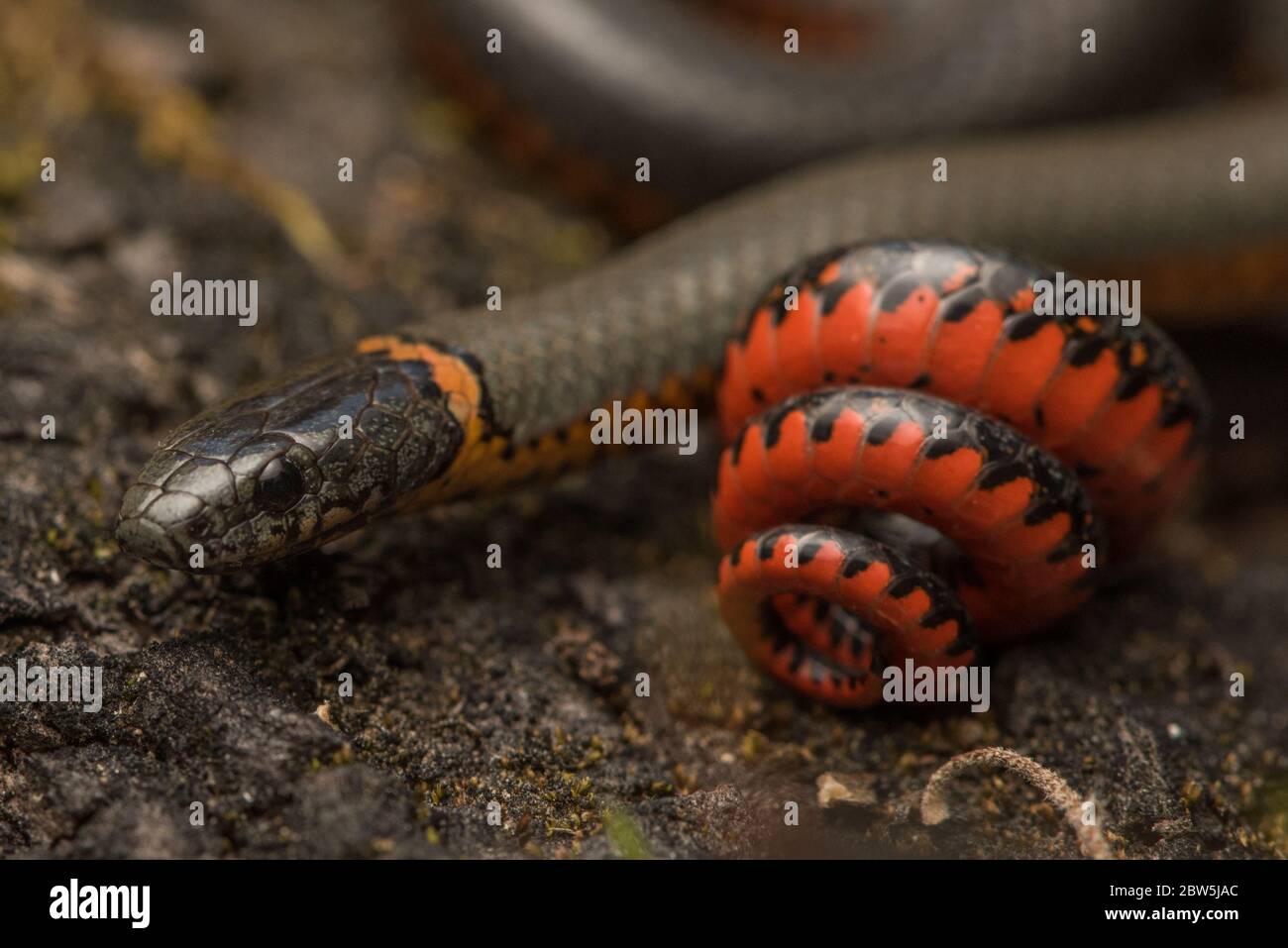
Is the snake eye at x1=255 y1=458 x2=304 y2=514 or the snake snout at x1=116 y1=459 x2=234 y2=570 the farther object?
the snake eye at x1=255 y1=458 x2=304 y2=514

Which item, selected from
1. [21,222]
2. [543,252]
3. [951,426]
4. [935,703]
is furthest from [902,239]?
[21,222]

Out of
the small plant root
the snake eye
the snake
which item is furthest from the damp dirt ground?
the snake eye

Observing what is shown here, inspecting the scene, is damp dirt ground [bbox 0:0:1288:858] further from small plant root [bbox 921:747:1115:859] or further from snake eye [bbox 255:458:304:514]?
snake eye [bbox 255:458:304:514]

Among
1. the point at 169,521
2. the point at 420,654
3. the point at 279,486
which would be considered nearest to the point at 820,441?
the point at 420,654

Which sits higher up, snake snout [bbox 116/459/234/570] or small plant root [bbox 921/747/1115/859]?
snake snout [bbox 116/459/234/570]

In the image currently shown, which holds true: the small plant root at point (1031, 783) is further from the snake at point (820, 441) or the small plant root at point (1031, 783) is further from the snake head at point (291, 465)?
the snake head at point (291, 465)

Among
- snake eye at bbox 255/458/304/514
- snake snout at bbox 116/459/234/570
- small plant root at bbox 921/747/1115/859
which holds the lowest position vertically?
small plant root at bbox 921/747/1115/859

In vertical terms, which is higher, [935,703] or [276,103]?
[276,103]
